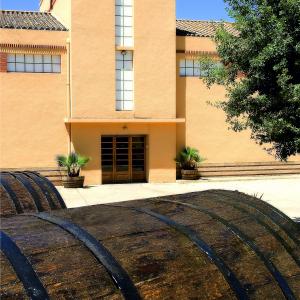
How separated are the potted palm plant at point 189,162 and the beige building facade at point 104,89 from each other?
41cm

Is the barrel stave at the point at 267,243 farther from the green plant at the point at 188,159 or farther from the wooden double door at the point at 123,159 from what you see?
the green plant at the point at 188,159

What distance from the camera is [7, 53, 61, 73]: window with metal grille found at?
18.4m

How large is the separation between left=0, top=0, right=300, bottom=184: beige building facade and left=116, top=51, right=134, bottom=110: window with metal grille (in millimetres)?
40

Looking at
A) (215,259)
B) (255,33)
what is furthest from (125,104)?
(215,259)

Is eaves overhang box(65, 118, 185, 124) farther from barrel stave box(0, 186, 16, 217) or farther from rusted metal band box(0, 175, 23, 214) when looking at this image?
barrel stave box(0, 186, 16, 217)

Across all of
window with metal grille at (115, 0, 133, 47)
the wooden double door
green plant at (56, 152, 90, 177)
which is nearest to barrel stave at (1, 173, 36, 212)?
green plant at (56, 152, 90, 177)

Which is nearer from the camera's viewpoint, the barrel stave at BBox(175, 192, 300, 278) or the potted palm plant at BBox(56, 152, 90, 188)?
the barrel stave at BBox(175, 192, 300, 278)

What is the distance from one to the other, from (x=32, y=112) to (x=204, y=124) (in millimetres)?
7091

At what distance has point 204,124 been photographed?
67.3 feet

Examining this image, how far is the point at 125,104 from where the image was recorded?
19297mm

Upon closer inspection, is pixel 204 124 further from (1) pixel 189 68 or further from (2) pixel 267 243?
(2) pixel 267 243

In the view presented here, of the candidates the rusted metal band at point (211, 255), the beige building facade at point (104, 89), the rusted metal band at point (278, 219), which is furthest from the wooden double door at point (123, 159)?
the rusted metal band at point (211, 255)

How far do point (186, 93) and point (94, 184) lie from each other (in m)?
5.36

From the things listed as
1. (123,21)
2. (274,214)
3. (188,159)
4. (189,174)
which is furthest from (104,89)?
(274,214)
